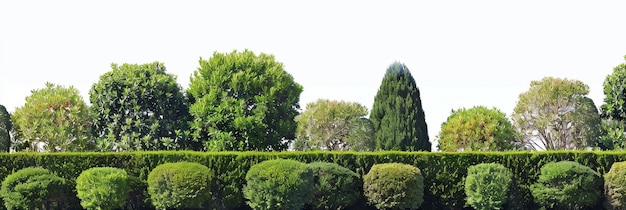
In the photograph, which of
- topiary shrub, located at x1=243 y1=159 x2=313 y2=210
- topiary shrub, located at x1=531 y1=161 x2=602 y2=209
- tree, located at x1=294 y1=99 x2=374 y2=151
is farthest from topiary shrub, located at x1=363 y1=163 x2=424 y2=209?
tree, located at x1=294 y1=99 x2=374 y2=151

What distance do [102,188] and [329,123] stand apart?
16347mm

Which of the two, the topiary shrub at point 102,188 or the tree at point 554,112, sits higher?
the tree at point 554,112

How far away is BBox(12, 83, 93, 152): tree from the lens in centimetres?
3650

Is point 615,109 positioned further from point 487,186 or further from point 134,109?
point 134,109

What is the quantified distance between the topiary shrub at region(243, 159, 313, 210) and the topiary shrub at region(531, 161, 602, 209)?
7.59 m

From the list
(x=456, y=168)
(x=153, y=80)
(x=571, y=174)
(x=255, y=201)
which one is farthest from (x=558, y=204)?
(x=153, y=80)

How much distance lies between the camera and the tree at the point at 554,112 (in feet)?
135

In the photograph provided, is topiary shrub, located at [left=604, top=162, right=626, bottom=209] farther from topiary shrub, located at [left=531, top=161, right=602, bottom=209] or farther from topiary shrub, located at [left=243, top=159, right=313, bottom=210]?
topiary shrub, located at [left=243, top=159, right=313, bottom=210]

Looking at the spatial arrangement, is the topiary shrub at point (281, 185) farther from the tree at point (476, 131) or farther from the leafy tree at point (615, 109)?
the leafy tree at point (615, 109)

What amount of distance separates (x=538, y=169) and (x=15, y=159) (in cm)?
1736

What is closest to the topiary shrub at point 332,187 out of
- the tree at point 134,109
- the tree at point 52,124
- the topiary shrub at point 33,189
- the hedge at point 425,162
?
the hedge at point 425,162

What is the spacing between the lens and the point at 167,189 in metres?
28.1

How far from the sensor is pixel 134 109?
3641 centimetres

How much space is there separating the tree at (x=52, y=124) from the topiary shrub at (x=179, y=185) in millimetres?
9406
